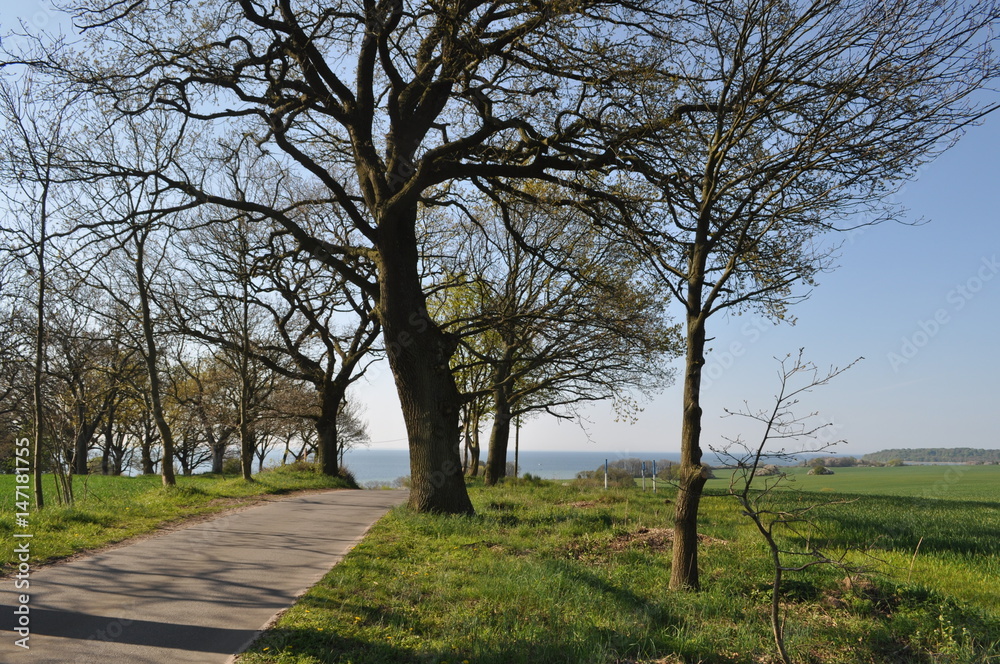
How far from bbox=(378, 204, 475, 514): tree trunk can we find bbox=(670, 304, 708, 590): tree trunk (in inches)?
207

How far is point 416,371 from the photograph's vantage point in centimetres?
1084

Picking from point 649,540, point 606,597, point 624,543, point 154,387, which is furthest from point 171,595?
point 154,387

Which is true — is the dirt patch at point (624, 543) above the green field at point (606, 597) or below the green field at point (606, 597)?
below

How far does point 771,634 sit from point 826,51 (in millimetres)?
5573

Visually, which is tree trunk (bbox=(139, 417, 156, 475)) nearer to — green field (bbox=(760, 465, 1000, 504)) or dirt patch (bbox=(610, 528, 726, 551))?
dirt patch (bbox=(610, 528, 726, 551))

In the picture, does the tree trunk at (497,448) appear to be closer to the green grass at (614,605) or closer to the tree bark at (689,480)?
the green grass at (614,605)

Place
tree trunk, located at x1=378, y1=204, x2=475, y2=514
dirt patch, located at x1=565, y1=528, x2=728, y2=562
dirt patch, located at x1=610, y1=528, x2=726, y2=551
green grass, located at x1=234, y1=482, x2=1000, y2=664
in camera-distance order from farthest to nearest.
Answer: tree trunk, located at x1=378, y1=204, x2=475, y2=514, dirt patch, located at x1=610, y1=528, x2=726, y2=551, dirt patch, located at x1=565, y1=528, x2=728, y2=562, green grass, located at x1=234, y1=482, x2=1000, y2=664

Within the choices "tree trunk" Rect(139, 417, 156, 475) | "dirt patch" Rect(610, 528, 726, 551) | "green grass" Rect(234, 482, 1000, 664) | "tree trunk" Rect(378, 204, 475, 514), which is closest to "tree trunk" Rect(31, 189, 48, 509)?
"tree trunk" Rect(378, 204, 475, 514)

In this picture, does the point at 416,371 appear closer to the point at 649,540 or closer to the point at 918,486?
the point at 649,540

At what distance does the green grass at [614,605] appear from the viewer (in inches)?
183

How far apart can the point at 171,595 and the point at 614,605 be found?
163 inches

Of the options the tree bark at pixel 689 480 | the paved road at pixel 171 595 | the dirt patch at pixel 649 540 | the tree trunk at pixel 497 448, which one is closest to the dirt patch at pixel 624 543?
the dirt patch at pixel 649 540

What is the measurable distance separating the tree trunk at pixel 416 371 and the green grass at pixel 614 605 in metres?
1.56

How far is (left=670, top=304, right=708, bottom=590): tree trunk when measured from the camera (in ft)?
20.1
